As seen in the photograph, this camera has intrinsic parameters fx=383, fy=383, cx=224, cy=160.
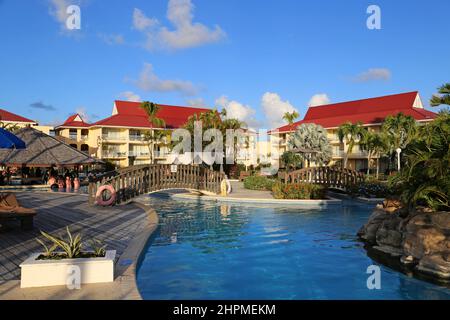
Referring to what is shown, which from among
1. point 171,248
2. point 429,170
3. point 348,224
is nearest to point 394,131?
point 348,224

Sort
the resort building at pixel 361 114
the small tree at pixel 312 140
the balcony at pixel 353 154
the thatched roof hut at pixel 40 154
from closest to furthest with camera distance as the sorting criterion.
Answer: the thatched roof hut at pixel 40 154 → the small tree at pixel 312 140 → the resort building at pixel 361 114 → the balcony at pixel 353 154

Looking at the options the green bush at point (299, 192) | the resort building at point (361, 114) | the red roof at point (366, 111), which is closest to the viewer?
the green bush at point (299, 192)

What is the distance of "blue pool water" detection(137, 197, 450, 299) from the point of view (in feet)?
21.5

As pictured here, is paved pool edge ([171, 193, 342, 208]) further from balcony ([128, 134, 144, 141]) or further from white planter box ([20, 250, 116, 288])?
balcony ([128, 134, 144, 141])

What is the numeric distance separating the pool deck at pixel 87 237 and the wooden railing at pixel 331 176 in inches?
393

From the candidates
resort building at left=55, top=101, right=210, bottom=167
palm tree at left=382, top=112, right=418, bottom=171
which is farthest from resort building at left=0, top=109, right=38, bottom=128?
palm tree at left=382, top=112, right=418, bottom=171

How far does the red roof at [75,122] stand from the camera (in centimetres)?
5133

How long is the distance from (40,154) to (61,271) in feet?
68.7

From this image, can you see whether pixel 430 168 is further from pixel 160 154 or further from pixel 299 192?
pixel 160 154

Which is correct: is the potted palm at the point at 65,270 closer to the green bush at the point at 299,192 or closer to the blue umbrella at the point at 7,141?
the blue umbrella at the point at 7,141

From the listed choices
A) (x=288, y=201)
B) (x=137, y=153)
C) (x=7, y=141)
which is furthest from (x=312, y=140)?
(x=7, y=141)

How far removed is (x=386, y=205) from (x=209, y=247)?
516 cm

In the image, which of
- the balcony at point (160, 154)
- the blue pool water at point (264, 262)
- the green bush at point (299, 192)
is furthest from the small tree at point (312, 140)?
the blue pool water at point (264, 262)

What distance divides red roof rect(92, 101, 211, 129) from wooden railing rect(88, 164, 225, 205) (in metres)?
27.3
